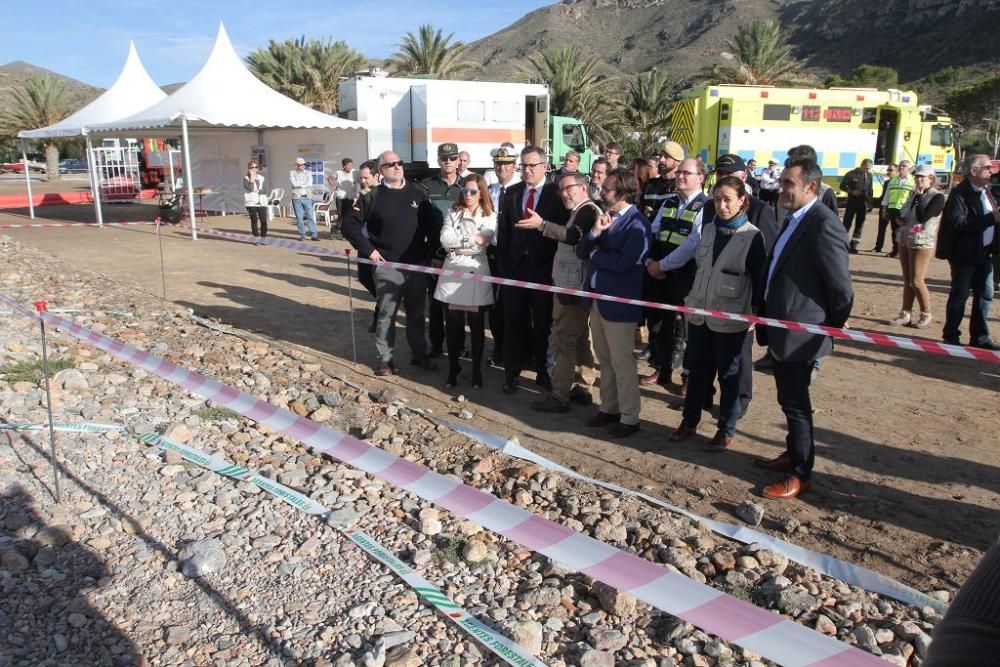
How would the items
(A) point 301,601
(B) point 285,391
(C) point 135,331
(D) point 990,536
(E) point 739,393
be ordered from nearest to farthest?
1. (A) point 301,601
2. (D) point 990,536
3. (E) point 739,393
4. (B) point 285,391
5. (C) point 135,331

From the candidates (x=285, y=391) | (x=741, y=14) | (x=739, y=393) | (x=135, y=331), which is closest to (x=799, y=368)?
(x=739, y=393)

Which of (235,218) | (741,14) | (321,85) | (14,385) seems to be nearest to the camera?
(14,385)

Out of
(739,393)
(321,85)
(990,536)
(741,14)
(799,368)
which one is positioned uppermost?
(741,14)

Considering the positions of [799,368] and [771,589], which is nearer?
[771,589]

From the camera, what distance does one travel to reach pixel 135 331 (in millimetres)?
7836

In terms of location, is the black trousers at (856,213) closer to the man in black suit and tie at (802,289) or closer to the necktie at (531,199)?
the necktie at (531,199)

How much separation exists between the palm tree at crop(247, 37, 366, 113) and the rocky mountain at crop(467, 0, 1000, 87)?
2425 cm

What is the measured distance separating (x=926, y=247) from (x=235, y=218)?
18.9m

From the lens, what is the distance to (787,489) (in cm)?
430

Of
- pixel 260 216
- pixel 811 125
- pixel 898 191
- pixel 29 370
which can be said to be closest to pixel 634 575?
pixel 29 370

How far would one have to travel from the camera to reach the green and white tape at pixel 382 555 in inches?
112

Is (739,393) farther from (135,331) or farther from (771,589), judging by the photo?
(135,331)

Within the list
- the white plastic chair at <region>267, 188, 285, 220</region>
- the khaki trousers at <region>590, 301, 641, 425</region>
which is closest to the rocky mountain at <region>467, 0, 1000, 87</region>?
the white plastic chair at <region>267, 188, 285, 220</region>

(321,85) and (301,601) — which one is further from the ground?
(321,85)
